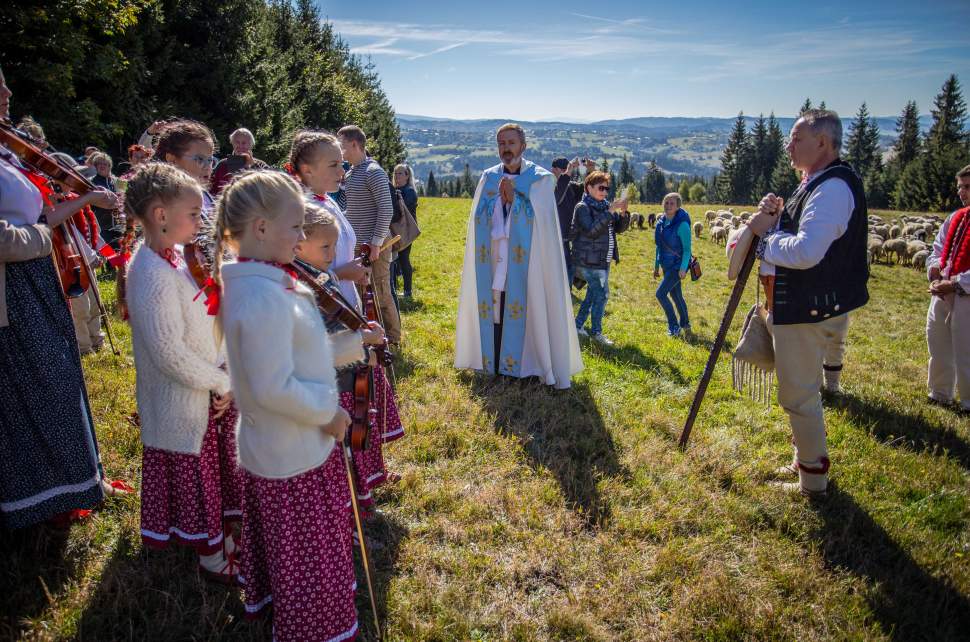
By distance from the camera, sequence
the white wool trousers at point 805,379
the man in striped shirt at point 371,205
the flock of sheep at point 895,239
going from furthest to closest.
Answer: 1. the flock of sheep at point 895,239
2. the man in striped shirt at point 371,205
3. the white wool trousers at point 805,379

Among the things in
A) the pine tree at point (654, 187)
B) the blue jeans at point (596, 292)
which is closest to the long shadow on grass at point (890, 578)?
the blue jeans at point (596, 292)

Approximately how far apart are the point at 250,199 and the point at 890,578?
398 cm

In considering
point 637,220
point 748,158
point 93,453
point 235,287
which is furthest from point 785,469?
point 748,158

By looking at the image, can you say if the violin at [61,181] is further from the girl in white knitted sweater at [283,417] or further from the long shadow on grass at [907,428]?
the long shadow on grass at [907,428]

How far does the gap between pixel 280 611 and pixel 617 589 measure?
183cm

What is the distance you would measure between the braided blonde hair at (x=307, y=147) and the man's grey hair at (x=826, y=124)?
3.07 m

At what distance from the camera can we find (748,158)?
8569cm

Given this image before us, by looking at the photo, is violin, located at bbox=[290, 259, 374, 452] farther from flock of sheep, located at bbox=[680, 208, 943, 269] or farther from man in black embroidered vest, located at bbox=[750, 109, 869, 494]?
flock of sheep, located at bbox=[680, 208, 943, 269]

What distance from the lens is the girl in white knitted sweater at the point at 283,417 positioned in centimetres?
201

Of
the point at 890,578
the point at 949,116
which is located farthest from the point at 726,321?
the point at 949,116

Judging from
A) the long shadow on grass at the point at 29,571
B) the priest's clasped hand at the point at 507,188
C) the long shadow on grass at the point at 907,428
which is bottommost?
the long shadow on grass at the point at 907,428

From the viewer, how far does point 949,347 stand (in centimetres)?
604

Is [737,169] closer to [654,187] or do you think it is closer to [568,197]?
[654,187]

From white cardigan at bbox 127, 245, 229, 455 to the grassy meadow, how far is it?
0.90 metres
